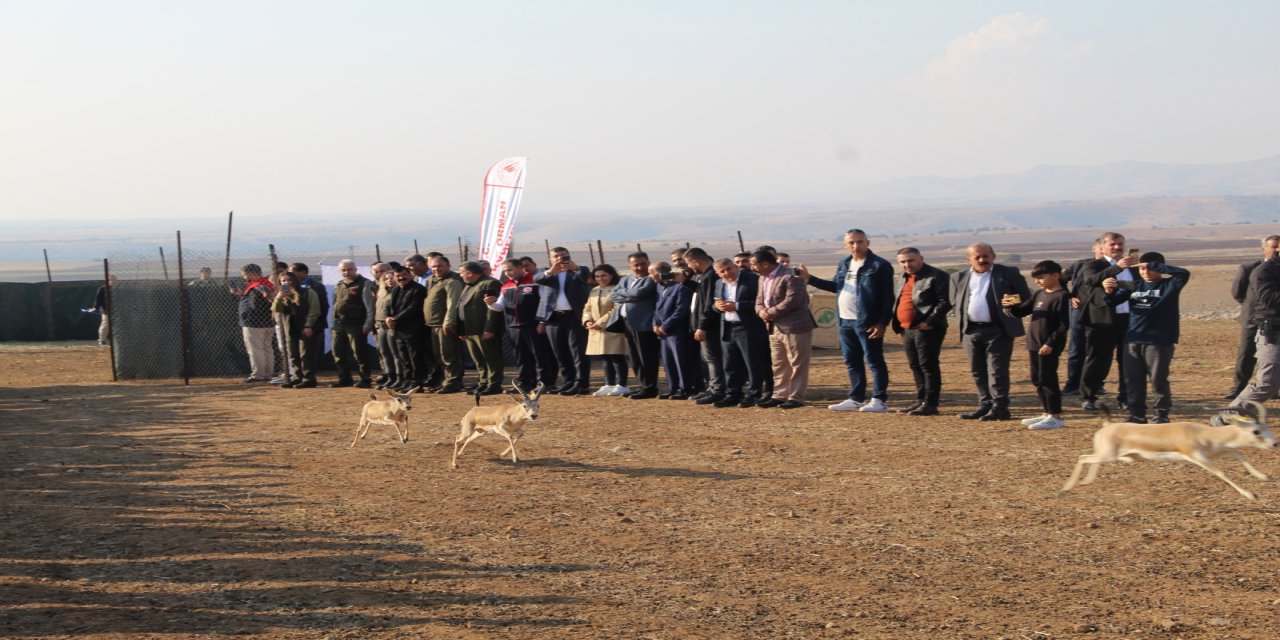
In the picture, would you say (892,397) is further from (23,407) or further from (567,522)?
(23,407)

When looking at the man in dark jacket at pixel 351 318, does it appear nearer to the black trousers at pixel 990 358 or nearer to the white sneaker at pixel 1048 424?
the black trousers at pixel 990 358

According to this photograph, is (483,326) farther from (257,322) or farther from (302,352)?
(257,322)

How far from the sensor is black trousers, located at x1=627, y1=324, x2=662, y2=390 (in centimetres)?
1515

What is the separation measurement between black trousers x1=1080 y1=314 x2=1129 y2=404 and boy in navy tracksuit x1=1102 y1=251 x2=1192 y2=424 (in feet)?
2.06

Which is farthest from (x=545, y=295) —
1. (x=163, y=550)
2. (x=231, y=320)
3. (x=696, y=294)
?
(x=163, y=550)

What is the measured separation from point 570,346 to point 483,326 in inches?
43.7

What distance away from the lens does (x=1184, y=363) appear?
17.2 meters

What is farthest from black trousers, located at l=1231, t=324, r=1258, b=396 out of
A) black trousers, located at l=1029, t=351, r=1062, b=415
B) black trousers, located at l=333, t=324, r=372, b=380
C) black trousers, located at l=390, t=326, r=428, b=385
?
black trousers, located at l=333, t=324, r=372, b=380

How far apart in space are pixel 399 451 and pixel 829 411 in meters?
Answer: 4.51

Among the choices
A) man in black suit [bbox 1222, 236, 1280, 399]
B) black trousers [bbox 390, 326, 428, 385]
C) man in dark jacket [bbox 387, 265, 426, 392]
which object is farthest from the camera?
black trousers [bbox 390, 326, 428, 385]

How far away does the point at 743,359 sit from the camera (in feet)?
46.8

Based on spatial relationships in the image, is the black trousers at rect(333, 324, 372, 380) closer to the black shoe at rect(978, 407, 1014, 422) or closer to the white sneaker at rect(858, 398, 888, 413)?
the white sneaker at rect(858, 398, 888, 413)

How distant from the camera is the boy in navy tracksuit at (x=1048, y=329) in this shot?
11.7 meters

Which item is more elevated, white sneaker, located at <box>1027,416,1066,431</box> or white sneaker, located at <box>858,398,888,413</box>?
white sneaker, located at <box>1027,416,1066,431</box>
